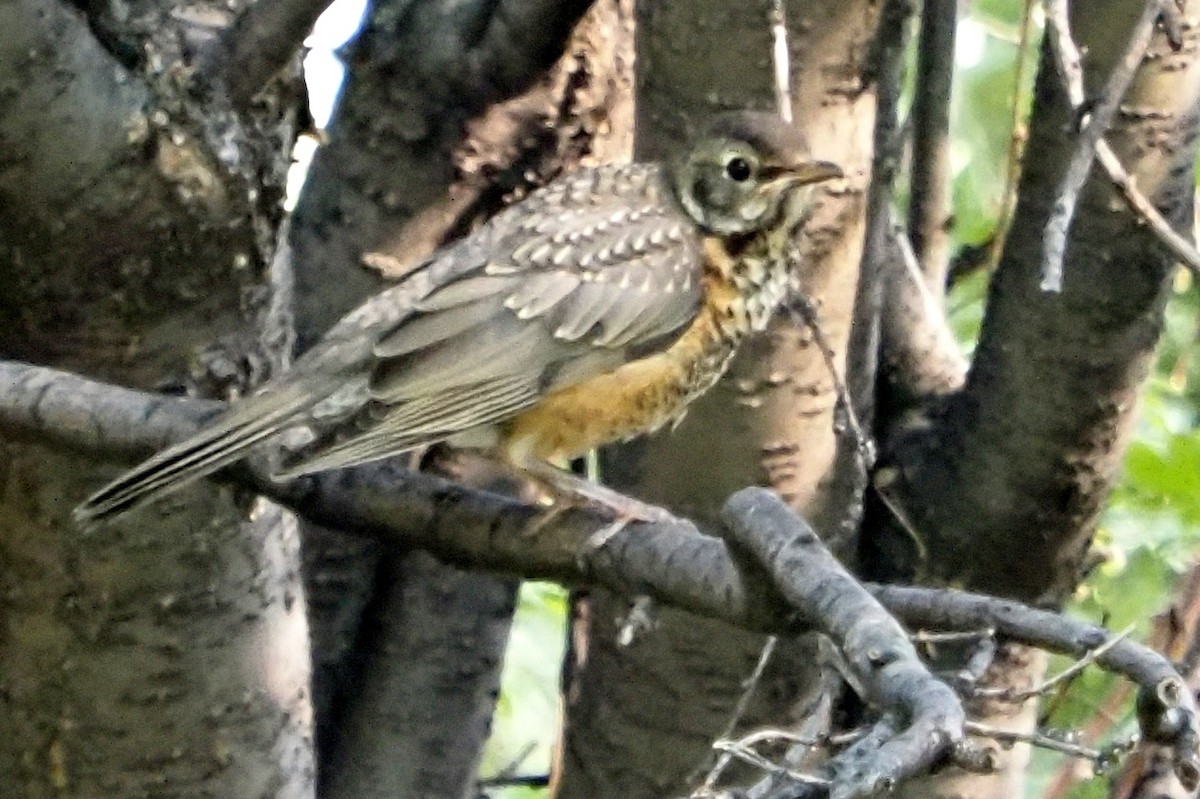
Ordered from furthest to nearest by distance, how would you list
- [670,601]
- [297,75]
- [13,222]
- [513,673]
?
1. [513,673]
2. [297,75]
3. [13,222]
4. [670,601]

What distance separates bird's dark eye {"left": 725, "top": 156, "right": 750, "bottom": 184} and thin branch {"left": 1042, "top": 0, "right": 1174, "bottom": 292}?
61cm

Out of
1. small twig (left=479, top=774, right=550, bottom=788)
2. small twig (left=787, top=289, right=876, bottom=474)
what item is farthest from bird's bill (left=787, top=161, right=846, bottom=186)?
small twig (left=479, top=774, right=550, bottom=788)

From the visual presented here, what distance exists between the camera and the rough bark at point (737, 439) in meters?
2.53

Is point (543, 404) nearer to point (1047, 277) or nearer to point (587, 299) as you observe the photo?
point (587, 299)

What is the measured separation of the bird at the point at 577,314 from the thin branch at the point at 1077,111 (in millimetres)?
546

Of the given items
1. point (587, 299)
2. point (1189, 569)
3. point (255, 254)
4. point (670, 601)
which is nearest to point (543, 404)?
point (587, 299)

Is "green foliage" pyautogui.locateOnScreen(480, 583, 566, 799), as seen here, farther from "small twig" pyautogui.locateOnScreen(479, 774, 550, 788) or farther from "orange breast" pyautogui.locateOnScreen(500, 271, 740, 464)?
"orange breast" pyautogui.locateOnScreen(500, 271, 740, 464)

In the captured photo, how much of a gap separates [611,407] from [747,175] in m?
0.41

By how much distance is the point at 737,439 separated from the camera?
104 inches

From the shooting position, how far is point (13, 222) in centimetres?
217

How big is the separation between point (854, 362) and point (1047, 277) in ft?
3.51

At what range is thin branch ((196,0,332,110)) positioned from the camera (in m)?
2.12

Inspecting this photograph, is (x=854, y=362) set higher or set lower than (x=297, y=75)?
lower

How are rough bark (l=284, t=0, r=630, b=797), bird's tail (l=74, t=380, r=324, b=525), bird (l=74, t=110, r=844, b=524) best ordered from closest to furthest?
bird's tail (l=74, t=380, r=324, b=525), bird (l=74, t=110, r=844, b=524), rough bark (l=284, t=0, r=630, b=797)
